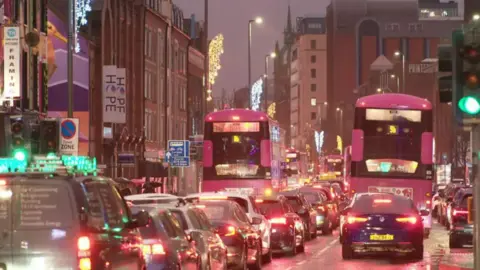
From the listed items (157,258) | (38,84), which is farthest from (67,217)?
(38,84)

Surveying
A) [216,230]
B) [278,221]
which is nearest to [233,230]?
[216,230]

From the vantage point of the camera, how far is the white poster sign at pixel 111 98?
55.4 m

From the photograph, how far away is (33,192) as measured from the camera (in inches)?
529

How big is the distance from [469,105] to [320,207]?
93.2 feet

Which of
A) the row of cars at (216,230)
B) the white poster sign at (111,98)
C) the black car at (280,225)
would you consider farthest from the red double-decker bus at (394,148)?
the white poster sign at (111,98)

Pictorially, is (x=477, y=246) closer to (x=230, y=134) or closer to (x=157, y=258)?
(x=157, y=258)

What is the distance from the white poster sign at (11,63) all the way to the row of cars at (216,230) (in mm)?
8465

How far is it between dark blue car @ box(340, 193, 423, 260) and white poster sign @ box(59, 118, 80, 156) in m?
7.45

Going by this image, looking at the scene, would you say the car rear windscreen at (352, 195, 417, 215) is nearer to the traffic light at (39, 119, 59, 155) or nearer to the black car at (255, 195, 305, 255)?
the black car at (255, 195, 305, 255)

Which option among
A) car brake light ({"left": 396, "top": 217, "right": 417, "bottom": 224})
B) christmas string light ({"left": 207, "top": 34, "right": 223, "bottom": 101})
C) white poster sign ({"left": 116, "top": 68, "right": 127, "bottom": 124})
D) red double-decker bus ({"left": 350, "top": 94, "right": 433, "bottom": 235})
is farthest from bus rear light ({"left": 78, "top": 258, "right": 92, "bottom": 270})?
christmas string light ({"left": 207, "top": 34, "right": 223, "bottom": 101})

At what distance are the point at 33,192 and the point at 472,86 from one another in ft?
22.2

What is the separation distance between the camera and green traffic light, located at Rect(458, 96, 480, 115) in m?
17.3

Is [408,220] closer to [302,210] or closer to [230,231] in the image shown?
[230,231]

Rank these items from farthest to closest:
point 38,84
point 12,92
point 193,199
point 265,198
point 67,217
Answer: point 38,84
point 12,92
point 265,198
point 193,199
point 67,217
